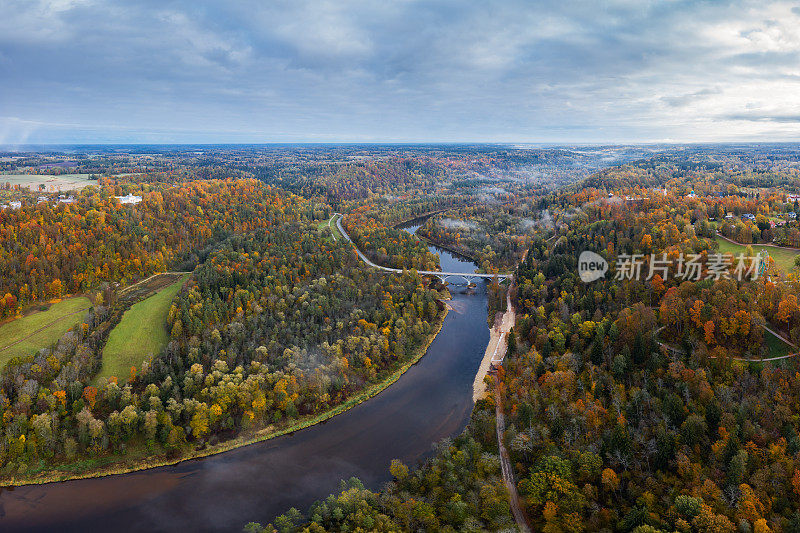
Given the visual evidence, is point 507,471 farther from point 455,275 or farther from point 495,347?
point 455,275

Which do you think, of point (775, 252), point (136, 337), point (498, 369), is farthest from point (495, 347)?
point (136, 337)

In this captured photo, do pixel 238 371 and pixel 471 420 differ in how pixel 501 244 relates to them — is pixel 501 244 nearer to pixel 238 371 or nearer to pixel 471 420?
pixel 471 420

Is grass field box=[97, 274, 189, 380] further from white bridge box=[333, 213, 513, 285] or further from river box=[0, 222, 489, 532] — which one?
white bridge box=[333, 213, 513, 285]

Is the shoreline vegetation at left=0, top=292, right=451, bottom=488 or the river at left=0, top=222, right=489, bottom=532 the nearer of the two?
the river at left=0, top=222, right=489, bottom=532

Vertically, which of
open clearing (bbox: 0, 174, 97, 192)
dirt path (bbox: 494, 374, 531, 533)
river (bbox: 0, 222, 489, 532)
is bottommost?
river (bbox: 0, 222, 489, 532)

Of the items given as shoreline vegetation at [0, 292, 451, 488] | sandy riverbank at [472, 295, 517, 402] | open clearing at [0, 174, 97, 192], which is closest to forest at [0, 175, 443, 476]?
shoreline vegetation at [0, 292, 451, 488]

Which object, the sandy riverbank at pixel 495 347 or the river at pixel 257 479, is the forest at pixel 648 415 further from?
the river at pixel 257 479
